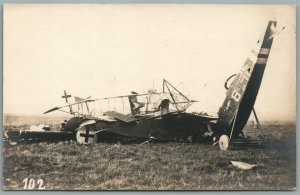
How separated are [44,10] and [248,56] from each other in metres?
1.52

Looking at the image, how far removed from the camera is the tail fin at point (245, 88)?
3.83 m

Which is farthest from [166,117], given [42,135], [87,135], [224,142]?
[42,135]

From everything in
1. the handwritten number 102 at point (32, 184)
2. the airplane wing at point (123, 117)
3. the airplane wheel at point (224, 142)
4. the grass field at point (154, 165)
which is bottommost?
the handwritten number 102 at point (32, 184)

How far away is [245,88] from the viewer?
383 centimetres

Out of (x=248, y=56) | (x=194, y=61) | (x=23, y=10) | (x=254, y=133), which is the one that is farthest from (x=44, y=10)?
(x=254, y=133)

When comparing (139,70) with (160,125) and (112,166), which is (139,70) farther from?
(112,166)

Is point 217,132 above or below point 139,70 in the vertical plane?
below

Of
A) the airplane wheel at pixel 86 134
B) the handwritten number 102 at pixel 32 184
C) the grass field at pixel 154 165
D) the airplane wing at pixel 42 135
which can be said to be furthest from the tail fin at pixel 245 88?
the handwritten number 102 at pixel 32 184

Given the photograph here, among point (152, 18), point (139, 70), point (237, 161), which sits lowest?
point (237, 161)

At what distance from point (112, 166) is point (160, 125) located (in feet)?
1.52

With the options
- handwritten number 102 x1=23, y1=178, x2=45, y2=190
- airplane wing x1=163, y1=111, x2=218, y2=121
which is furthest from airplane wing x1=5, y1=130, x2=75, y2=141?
airplane wing x1=163, y1=111, x2=218, y2=121

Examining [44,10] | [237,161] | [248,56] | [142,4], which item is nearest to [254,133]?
[237,161]

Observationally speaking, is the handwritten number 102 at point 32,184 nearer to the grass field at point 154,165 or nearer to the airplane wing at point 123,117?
the grass field at point 154,165

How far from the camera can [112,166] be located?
3840 mm
